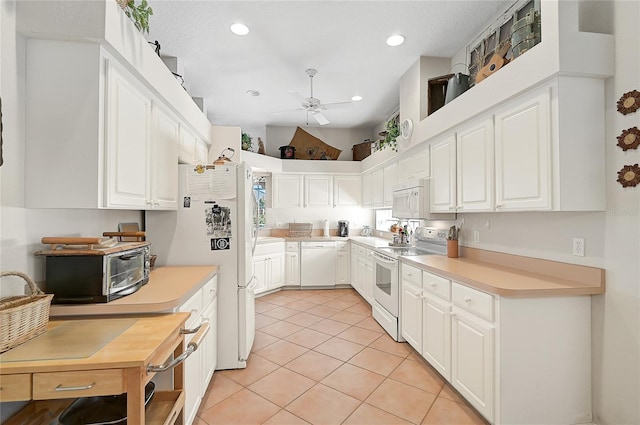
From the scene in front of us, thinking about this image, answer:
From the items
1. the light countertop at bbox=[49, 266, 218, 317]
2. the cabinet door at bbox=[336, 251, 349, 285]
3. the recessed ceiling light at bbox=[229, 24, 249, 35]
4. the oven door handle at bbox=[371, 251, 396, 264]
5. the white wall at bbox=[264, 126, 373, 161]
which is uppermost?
the recessed ceiling light at bbox=[229, 24, 249, 35]

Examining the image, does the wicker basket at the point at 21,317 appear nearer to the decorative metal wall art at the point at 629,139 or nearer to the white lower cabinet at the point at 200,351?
the white lower cabinet at the point at 200,351

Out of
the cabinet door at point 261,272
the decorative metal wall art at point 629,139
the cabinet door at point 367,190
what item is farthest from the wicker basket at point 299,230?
the decorative metal wall art at point 629,139

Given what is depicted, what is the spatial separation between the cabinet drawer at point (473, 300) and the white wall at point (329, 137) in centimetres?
439

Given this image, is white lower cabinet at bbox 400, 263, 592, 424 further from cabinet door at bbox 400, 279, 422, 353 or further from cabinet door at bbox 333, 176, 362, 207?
cabinet door at bbox 333, 176, 362, 207

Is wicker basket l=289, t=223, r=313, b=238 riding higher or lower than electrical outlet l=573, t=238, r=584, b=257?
lower

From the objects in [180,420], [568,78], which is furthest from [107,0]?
[568,78]

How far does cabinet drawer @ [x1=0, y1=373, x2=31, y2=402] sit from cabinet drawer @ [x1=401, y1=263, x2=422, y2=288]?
2520 mm

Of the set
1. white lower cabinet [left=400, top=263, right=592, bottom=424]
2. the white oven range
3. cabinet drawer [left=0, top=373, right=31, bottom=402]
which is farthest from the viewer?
the white oven range

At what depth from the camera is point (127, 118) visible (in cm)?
175

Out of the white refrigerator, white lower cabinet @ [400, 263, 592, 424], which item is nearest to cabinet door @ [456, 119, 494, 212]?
white lower cabinet @ [400, 263, 592, 424]

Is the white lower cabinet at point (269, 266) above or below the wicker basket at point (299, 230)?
below

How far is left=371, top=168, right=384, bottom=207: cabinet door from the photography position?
15.4 ft

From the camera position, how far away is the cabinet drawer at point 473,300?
1.80m

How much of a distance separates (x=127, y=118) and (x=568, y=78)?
2.65 m
